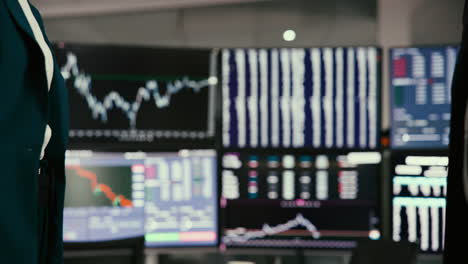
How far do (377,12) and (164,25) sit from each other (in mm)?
1230

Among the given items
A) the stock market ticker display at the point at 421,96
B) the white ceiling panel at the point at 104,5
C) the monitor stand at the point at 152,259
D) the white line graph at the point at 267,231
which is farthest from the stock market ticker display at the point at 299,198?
the white ceiling panel at the point at 104,5

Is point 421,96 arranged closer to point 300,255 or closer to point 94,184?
point 300,255

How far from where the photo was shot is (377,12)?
2.85 m

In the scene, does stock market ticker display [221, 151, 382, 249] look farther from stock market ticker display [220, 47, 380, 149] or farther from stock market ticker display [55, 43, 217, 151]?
stock market ticker display [55, 43, 217, 151]

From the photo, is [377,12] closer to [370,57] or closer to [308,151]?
[370,57]

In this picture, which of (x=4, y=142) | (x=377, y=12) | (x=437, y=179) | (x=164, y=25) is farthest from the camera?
(x=164, y=25)

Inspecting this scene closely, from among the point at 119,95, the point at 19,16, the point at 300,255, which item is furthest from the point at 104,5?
the point at 19,16

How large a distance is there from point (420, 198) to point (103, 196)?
130 cm

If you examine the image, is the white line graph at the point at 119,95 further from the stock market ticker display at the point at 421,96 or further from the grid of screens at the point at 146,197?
the stock market ticker display at the point at 421,96

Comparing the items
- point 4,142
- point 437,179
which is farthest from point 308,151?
point 4,142

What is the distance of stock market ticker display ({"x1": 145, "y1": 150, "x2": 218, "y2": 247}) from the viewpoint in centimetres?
220

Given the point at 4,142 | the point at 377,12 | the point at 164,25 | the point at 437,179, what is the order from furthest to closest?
the point at 164,25 < the point at 377,12 < the point at 437,179 < the point at 4,142

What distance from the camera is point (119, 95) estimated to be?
2199mm

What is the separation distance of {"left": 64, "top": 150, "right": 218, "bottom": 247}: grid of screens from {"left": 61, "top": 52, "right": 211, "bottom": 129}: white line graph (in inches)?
7.3
